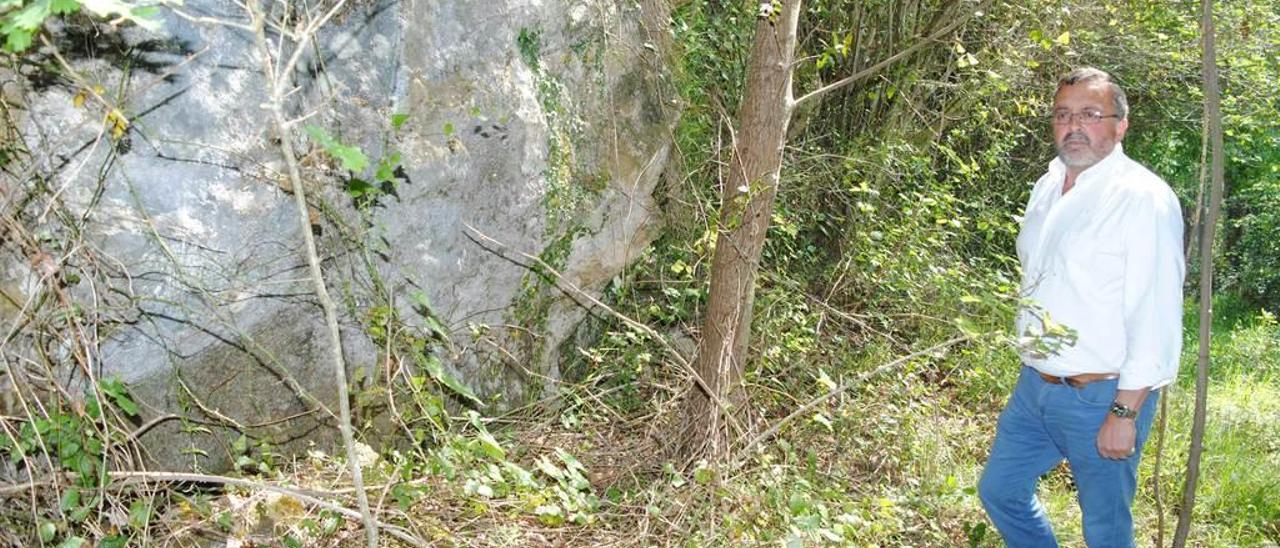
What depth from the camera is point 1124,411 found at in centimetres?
317

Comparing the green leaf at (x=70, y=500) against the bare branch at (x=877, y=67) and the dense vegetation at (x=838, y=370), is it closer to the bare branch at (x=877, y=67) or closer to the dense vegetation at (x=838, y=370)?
the dense vegetation at (x=838, y=370)

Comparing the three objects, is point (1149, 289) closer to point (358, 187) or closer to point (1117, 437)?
point (1117, 437)

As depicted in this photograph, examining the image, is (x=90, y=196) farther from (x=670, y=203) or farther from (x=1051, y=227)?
(x=1051, y=227)

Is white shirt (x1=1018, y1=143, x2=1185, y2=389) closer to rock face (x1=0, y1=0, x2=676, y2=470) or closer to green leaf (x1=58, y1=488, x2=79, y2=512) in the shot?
rock face (x1=0, y1=0, x2=676, y2=470)

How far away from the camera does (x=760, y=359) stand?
16.1ft

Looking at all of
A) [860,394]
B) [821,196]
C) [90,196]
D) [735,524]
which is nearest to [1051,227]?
[735,524]

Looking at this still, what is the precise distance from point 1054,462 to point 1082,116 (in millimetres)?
1200

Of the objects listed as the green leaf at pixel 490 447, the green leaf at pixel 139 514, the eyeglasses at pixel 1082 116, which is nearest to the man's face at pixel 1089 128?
the eyeglasses at pixel 1082 116

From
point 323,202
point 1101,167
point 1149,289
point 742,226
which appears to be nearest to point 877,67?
point 742,226

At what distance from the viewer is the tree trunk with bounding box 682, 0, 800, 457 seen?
13.6ft

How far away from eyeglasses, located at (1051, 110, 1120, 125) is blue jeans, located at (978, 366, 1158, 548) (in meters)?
0.86

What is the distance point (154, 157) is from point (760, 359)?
9.12 feet

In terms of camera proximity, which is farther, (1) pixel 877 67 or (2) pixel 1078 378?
(1) pixel 877 67

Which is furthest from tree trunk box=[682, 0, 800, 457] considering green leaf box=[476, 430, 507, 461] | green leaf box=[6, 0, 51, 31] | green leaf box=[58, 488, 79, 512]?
green leaf box=[6, 0, 51, 31]
